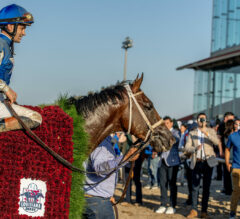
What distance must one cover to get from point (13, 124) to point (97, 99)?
3.27ft

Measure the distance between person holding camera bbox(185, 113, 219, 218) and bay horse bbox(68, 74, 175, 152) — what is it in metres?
3.80

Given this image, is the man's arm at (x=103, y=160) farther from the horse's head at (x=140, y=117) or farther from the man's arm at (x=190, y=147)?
the man's arm at (x=190, y=147)

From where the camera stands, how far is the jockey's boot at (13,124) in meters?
2.86

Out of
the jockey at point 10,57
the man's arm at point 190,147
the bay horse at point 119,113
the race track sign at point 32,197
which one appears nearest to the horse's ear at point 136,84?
the bay horse at point 119,113

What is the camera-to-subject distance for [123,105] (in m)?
3.73

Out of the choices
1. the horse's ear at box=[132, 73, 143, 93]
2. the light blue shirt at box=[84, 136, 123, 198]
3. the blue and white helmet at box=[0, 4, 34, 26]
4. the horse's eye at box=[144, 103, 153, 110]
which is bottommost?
the light blue shirt at box=[84, 136, 123, 198]

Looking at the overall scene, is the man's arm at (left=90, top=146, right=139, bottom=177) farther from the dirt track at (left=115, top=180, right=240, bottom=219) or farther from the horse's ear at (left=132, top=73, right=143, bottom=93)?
the dirt track at (left=115, top=180, right=240, bottom=219)

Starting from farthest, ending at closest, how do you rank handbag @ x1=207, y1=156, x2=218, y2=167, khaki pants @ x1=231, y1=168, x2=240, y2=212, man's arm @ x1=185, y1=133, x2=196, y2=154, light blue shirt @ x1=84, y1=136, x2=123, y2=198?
man's arm @ x1=185, y1=133, x2=196, y2=154
handbag @ x1=207, y1=156, x2=218, y2=167
khaki pants @ x1=231, y1=168, x2=240, y2=212
light blue shirt @ x1=84, y1=136, x2=123, y2=198

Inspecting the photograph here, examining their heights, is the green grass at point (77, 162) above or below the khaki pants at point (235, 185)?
above

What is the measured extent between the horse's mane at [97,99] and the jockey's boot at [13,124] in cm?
67

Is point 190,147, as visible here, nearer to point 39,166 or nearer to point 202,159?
point 202,159

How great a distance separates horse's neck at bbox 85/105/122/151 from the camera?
11.6 feet

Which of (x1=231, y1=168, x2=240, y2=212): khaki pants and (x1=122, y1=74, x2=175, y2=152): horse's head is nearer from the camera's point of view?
(x1=122, y1=74, x2=175, y2=152): horse's head

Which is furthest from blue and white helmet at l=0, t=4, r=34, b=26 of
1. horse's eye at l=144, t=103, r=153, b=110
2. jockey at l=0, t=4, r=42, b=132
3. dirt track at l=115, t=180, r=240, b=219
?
dirt track at l=115, t=180, r=240, b=219
